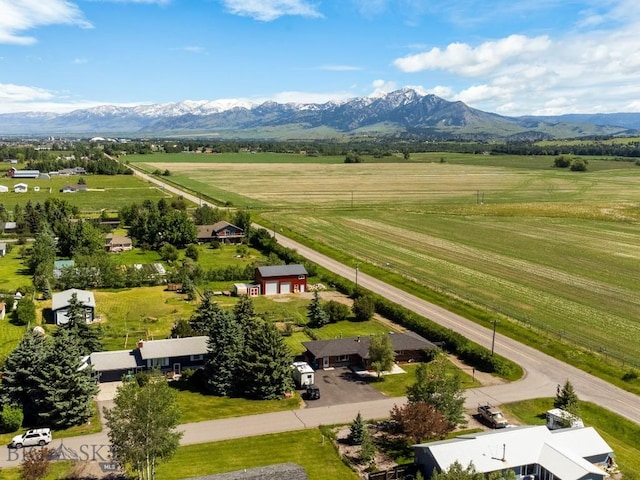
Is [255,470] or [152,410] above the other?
[152,410]

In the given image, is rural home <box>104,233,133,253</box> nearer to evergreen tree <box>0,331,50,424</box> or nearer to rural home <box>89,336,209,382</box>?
rural home <box>89,336,209,382</box>

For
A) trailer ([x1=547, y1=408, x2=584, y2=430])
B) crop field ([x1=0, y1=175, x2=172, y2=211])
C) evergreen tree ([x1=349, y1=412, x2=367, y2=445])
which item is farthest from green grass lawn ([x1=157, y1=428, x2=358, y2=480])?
crop field ([x1=0, y1=175, x2=172, y2=211])

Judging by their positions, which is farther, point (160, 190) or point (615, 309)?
point (160, 190)

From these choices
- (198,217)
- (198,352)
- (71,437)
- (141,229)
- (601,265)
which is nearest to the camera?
(71,437)

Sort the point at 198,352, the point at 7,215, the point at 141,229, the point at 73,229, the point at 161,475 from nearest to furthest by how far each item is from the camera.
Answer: the point at 161,475
the point at 198,352
the point at 73,229
the point at 141,229
the point at 7,215

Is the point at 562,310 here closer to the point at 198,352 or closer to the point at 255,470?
the point at 198,352

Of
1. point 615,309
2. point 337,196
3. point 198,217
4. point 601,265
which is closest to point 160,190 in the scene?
point 337,196

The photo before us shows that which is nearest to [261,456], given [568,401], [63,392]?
[63,392]

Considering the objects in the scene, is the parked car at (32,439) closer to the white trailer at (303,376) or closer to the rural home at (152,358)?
the rural home at (152,358)
